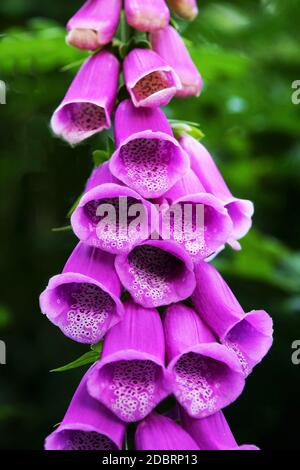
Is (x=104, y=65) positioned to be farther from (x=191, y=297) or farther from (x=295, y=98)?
(x=295, y=98)

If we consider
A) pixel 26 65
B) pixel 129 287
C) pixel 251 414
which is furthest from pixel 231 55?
pixel 129 287

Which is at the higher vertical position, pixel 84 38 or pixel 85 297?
pixel 84 38

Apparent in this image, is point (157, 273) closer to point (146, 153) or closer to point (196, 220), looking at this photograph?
point (196, 220)

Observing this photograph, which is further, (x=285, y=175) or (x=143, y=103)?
(x=285, y=175)

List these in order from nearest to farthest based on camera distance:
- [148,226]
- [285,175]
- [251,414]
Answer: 1. [148,226]
2. [251,414]
3. [285,175]

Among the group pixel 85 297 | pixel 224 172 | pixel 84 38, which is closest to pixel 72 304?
pixel 85 297

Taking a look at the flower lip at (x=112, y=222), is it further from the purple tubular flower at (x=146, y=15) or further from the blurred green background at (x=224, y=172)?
the blurred green background at (x=224, y=172)

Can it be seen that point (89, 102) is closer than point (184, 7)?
Yes
